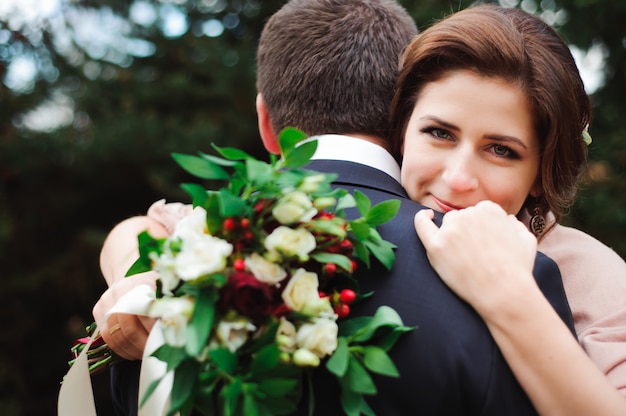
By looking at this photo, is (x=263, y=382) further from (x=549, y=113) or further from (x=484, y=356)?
(x=549, y=113)

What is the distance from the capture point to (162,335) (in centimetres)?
157

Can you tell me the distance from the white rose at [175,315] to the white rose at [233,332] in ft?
0.22

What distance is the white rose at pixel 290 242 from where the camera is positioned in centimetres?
141

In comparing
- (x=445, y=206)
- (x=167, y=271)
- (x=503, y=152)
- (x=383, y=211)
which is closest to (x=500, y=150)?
(x=503, y=152)

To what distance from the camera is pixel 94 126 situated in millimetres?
6230

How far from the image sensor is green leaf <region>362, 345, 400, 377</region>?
143cm

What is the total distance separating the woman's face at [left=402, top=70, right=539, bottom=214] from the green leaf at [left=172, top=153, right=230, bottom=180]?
2.59 feet

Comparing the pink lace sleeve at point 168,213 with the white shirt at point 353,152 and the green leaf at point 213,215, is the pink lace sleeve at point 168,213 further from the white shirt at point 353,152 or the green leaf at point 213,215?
the green leaf at point 213,215

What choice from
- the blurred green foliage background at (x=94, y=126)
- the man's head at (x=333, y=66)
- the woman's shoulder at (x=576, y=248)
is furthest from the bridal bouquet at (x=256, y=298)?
the blurred green foliage background at (x=94, y=126)

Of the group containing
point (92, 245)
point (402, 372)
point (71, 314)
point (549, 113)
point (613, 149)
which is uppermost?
point (549, 113)

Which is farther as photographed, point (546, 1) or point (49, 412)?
point (49, 412)

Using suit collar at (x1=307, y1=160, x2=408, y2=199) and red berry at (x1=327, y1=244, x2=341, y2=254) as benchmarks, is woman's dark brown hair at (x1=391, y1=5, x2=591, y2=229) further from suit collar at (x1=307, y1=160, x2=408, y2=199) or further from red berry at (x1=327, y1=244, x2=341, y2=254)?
red berry at (x1=327, y1=244, x2=341, y2=254)

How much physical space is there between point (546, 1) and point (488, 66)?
3784mm

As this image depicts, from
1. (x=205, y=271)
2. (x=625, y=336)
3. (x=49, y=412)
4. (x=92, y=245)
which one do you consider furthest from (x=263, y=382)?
(x=49, y=412)
